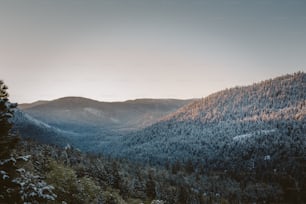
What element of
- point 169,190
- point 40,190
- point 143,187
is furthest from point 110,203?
point 169,190

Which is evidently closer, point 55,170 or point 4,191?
point 4,191

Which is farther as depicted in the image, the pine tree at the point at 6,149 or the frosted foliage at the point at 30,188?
the frosted foliage at the point at 30,188

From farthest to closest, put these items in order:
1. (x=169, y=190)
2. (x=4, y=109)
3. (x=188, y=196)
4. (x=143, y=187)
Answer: (x=188, y=196), (x=169, y=190), (x=143, y=187), (x=4, y=109)

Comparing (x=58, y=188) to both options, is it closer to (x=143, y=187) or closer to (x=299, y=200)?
(x=143, y=187)

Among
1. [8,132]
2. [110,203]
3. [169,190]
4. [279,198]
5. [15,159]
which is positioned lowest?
[279,198]

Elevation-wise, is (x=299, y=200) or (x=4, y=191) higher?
(x=4, y=191)

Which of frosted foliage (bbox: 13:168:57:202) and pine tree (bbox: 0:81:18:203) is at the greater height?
pine tree (bbox: 0:81:18:203)

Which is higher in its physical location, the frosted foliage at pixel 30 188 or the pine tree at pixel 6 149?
the pine tree at pixel 6 149

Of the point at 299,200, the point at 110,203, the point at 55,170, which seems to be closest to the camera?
the point at 55,170

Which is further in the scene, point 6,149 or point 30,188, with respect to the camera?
point 30,188

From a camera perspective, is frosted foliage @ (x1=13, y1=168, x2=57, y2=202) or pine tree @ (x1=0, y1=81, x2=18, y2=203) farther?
frosted foliage @ (x1=13, y1=168, x2=57, y2=202)

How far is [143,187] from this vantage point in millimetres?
106625

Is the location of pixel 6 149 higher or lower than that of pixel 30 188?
higher

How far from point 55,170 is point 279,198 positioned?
7346 inches
